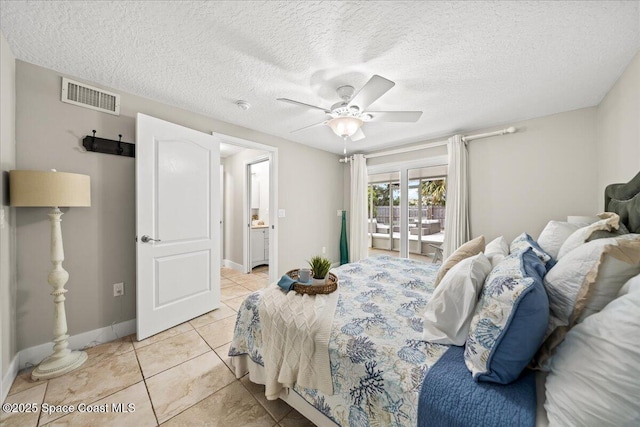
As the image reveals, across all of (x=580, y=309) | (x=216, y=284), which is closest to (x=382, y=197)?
(x=216, y=284)

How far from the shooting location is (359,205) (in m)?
4.46

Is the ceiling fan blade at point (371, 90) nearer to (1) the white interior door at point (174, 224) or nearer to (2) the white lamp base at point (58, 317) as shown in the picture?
(1) the white interior door at point (174, 224)

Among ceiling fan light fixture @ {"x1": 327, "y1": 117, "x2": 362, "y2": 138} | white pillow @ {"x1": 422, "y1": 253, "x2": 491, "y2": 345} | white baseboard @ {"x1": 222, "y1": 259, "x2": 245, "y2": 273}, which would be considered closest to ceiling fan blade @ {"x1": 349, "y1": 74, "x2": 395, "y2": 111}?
ceiling fan light fixture @ {"x1": 327, "y1": 117, "x2": 362, "y2": 138}

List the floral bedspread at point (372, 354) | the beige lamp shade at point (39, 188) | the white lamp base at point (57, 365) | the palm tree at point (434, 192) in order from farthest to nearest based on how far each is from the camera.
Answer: the palm tree at point (434, 192) < the white lamp base at point (57, 365) < the beige lamp shade at point (39, 188) < the floral bedspread at point (372, 354)

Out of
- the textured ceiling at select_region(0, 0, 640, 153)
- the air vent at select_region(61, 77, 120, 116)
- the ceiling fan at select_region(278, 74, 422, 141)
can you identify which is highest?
the textured ceiling at select_region(0, 0, 640, 153)

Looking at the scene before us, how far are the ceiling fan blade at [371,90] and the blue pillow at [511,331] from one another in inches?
56.6

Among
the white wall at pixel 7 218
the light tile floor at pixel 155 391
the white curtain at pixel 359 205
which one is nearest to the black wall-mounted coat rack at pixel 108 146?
the white wall at pixel 7 218

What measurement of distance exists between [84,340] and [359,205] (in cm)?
397

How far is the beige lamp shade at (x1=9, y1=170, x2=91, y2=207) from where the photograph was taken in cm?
156

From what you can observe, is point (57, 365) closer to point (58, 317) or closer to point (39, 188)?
point (58, 317)

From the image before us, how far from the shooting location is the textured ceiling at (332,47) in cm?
134

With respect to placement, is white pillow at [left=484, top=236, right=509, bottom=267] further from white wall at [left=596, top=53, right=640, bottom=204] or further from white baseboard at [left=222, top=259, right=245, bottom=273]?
white baseboard at [left=222, top=259, right=245, bottom=273]

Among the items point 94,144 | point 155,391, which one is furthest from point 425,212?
point 94,144

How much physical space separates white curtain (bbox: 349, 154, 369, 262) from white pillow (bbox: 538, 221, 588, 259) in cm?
274
